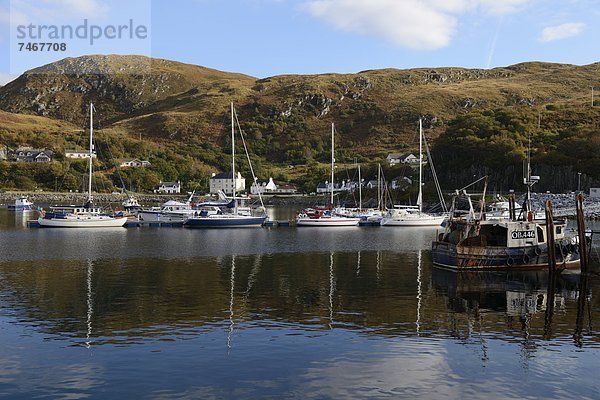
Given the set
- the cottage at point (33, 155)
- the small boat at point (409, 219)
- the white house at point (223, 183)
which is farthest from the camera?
the cottage at point (33, 155)

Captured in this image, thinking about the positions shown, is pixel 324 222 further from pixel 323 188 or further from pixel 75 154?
pixel 75 154

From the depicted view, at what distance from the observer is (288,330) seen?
24031 mm

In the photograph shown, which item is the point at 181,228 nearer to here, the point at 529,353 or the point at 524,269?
the point at 524,269

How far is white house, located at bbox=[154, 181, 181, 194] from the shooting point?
586ft

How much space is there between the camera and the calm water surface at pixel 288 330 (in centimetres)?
1795

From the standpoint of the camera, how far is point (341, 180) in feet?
568

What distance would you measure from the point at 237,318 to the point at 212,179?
159329mm

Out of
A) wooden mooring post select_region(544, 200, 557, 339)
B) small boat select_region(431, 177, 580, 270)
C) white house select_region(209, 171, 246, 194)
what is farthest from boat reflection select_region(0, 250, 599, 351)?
white house select_region(209, 171, 246, 194)

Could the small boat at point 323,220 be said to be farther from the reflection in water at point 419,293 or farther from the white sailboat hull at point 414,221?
the reflection in water at point 419,293

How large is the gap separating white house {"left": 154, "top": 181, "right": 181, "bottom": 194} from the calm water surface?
444 ft

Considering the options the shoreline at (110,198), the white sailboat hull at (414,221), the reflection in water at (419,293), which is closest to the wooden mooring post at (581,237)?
the reflection in water at (419,293)

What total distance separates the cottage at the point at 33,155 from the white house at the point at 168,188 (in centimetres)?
3862

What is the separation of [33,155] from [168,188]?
4851 cm

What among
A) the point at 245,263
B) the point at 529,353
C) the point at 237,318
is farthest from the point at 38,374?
the point at 245,263
